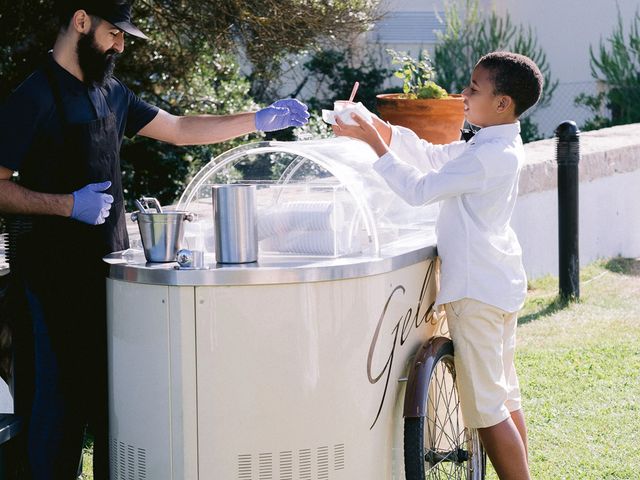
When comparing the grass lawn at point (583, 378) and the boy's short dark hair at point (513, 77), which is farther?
the grass lawn at point (583, 378)

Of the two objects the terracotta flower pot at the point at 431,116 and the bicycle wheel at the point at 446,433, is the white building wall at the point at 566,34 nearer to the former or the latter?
the terracotta flower pot at the point at 431,116

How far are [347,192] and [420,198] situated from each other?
10.0 inches

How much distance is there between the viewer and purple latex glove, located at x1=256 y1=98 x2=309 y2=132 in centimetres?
406

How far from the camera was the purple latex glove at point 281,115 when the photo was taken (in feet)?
13.3

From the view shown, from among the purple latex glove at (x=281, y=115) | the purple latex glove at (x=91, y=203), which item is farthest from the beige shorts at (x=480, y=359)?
the purple latex glove at (x=91, y=203)

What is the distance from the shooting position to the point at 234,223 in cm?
323

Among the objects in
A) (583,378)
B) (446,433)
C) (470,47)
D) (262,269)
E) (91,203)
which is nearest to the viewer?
(262,269)

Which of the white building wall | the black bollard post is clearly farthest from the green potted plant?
the white building wall

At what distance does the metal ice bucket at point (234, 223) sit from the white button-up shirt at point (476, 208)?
0.53 metres

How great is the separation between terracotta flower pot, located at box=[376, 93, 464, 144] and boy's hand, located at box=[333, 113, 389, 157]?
107cm

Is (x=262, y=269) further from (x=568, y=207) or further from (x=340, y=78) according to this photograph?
(x=340, y=78)

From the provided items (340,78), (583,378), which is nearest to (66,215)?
(583,378)

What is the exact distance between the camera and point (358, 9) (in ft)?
27.8

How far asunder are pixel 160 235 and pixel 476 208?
108cm
